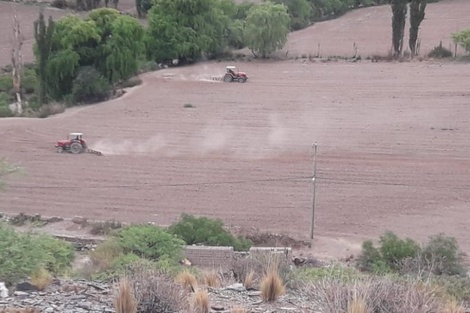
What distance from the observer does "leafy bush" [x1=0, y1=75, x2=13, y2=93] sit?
58.5m

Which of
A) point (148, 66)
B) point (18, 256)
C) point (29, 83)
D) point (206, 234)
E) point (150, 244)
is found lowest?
point (206, 234)

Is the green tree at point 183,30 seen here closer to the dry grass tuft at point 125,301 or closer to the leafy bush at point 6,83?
the leafy bush at point 6,83

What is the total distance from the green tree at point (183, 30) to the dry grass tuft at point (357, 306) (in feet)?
192

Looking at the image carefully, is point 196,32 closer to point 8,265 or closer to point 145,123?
point 145,123

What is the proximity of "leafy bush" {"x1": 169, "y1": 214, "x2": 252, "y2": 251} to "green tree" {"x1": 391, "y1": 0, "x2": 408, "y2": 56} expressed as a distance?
149 feet

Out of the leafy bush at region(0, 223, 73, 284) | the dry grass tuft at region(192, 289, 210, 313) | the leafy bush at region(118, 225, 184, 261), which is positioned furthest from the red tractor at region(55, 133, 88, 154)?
the dry grass tuft at region(192, 289, 210, 313)

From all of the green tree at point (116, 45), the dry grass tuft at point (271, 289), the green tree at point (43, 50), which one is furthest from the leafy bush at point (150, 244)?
the green tree at point (116, 45)

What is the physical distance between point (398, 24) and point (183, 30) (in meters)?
16.5

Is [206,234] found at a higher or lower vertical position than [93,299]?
lower

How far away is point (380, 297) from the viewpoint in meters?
9.10

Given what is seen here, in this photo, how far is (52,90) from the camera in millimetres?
53375

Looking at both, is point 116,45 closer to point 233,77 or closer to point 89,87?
point 89,87

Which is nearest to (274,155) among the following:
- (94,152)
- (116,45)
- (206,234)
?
(94,152)

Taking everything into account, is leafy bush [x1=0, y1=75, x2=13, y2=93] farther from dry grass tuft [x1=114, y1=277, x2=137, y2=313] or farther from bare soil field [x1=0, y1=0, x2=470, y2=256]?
dry grass tuft [x1=114, y1=277, x2=137, y2=313]
